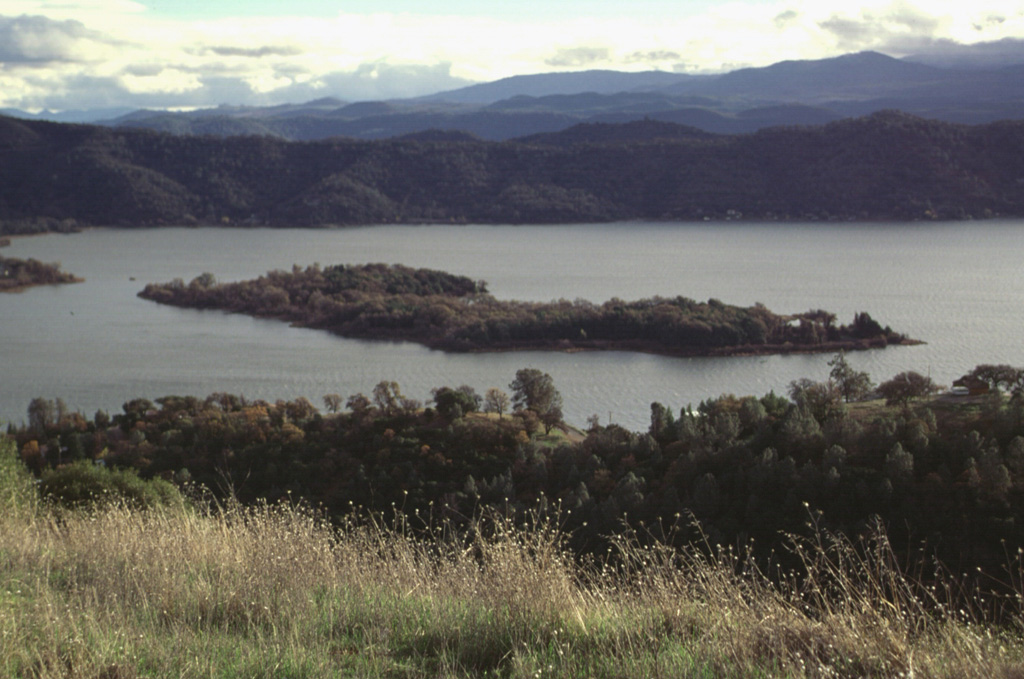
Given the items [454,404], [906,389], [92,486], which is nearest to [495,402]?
[454,404]

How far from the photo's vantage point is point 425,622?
3516 mm

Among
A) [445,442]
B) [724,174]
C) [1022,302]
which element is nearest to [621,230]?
[724,174]

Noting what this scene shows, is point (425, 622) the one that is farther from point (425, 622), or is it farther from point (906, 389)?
point (906, 389)

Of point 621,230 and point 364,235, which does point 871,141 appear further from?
point 364,235

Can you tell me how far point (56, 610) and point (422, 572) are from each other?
139cm

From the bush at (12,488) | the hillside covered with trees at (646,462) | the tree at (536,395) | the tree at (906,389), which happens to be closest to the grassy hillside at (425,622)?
the bush at (12,488)

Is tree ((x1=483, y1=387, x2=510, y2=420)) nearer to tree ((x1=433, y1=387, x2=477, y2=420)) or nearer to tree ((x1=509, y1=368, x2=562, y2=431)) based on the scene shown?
tree ((x1=509, y1=368, x2=562, y2=431))

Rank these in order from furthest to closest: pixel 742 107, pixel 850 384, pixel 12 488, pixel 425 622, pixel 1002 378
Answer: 1. pixel 742 107
2. pixel 850 384
3. pixel 1002 378
4. pixel 12 488
5. pixel 425 622

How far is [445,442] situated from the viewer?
16859 millimetres

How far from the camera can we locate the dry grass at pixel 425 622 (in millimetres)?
3008

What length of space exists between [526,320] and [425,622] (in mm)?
33169

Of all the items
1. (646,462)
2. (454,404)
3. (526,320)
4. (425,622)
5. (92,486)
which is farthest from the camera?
(526,320)

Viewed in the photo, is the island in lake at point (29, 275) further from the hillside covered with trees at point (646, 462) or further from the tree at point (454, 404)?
the tree at point (454, 404)

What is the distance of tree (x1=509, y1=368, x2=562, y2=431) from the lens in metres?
22.0
